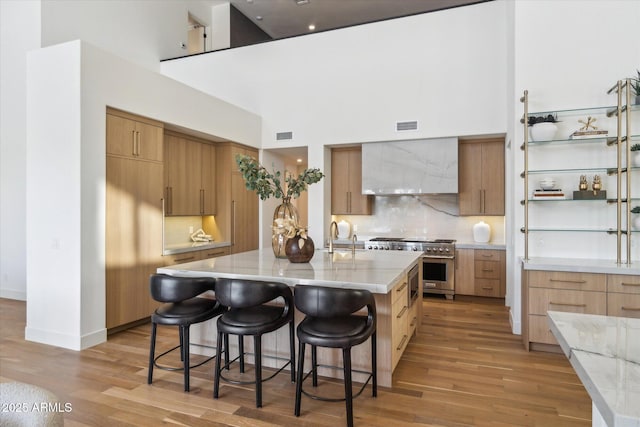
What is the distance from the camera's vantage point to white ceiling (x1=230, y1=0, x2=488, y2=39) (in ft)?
26.3

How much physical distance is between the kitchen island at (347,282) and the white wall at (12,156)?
4.41 metres

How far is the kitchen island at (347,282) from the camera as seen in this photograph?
8.62 ft

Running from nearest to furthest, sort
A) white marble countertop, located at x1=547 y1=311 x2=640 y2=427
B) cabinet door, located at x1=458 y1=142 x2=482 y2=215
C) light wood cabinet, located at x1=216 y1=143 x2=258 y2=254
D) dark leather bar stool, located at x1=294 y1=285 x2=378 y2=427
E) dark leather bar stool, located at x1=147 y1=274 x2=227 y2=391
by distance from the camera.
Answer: white marble countertop, located at x1=547 y1=311 x2=640 y2=427 → dark leather bar stool, located at x1=294 y1=285 x2=378 y2=427 → dark leather bar stool, located at x1=147 y1=274 x2=227 y2=391 → cabinet door, located at x1=458 y1=142 x2=482 y2=215 → light wood cabinet, located at x1=216 y1=143 x2=258 y2=254

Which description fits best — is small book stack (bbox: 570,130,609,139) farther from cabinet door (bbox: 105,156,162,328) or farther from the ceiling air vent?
cabinet door (bbox: 105,156,162,328)

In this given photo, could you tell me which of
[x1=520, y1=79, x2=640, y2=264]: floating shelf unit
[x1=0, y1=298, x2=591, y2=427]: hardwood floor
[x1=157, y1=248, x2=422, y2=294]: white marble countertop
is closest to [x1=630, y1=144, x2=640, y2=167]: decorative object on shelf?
[x1=520, y1=79, x2=640, y2=264]: floating shelf unit

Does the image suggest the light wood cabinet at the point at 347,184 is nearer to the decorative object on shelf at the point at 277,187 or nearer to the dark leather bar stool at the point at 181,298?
the decorative object on shelf at the point at 277,187

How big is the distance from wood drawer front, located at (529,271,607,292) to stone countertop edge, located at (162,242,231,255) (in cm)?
408

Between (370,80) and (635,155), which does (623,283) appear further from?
(370,80)

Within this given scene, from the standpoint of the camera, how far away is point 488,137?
570cm

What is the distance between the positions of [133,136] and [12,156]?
3.30 meters

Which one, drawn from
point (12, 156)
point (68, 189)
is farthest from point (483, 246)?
point (12, 156)

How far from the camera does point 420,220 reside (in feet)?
21.1

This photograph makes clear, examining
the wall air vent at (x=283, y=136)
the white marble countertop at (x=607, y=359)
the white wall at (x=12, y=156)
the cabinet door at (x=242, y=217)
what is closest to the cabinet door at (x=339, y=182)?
the wall air vent at (x=283, y=136)

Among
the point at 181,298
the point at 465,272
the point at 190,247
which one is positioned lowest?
the point at 465,272
